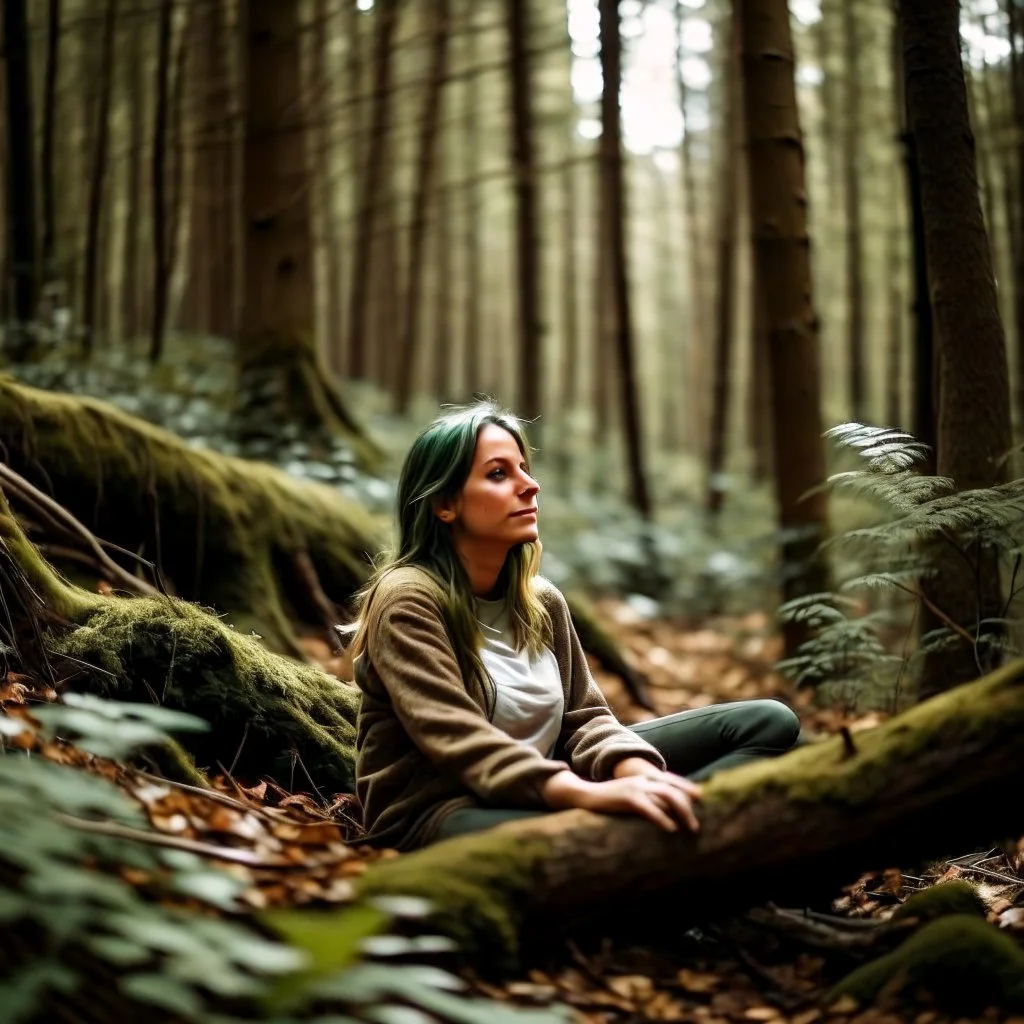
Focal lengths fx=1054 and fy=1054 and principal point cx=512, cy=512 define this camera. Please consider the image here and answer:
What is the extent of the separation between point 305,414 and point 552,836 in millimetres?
6076

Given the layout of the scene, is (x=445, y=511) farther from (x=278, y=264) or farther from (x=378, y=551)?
(x=278, y=264)

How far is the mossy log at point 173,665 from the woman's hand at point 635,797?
1.40m

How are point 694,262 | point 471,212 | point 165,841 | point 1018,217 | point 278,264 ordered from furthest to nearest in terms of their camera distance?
point 471,212 < point 694,262 < point 1018,217 < point 278,264 < point 165,841

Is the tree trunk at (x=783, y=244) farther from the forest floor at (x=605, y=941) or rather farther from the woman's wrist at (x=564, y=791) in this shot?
the woman's wrist at (x=564, y=791)

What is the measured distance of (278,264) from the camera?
29.1ft

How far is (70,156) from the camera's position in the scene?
1716 cm

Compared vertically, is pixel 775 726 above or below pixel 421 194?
below

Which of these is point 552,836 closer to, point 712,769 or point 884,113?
point 712,769

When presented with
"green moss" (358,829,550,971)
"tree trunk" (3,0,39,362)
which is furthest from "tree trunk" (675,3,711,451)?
"green moss" (358,829,550,971)

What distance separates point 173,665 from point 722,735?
6.54ft

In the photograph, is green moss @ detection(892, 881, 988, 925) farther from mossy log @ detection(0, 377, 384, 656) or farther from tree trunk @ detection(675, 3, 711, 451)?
tree trunk @ detection(675, 3, 711, 451)

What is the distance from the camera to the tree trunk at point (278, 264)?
27.5 ft

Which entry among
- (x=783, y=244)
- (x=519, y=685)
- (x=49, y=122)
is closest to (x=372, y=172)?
(x=49, y=122)

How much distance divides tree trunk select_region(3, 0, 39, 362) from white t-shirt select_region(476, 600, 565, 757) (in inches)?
244
